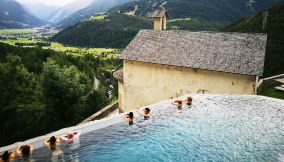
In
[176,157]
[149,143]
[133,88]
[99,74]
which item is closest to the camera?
[176,157]

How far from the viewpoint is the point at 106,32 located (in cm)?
16488

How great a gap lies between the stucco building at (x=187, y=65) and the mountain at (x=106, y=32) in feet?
418

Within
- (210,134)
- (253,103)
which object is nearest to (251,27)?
(253,103)

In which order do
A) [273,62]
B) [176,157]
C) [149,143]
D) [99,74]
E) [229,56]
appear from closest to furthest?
[176,157] → [149,143] → [229,56] → [273,62] → [99,74]

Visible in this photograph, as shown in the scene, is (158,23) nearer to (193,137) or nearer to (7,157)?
(193,137)

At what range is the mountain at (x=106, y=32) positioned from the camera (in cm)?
16212

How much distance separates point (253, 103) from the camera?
20750mm

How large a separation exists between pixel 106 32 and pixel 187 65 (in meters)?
143

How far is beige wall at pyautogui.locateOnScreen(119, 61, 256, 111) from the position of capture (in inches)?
960

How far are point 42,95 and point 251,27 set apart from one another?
6019 cm

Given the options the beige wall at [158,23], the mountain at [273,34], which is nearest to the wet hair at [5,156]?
the beige wall at [158,23]

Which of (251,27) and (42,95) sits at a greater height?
(251,27)

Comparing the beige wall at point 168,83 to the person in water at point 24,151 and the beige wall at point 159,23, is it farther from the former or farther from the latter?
the person in water at point 24,151

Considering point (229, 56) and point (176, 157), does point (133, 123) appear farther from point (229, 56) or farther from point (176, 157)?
point (229, 56)
